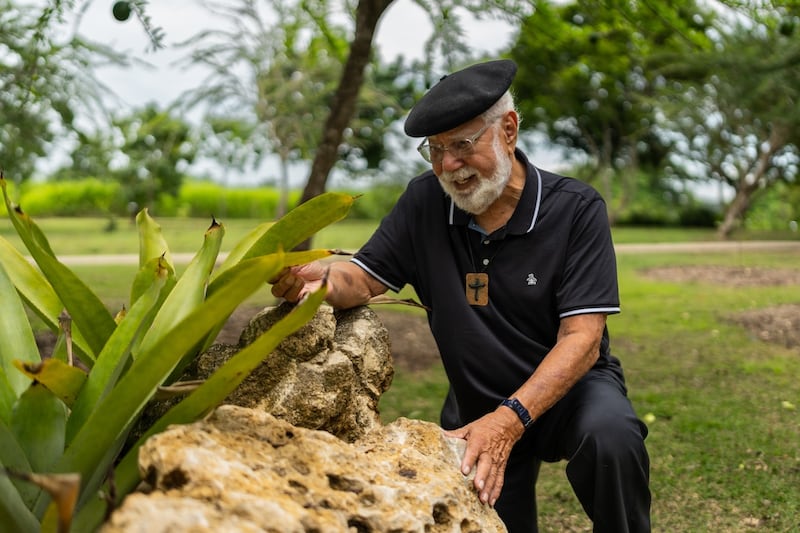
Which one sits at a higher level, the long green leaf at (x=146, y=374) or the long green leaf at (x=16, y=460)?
the long green leaf at (x=146, y=374)

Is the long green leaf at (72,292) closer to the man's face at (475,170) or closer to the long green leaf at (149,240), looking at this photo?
the long green leaf at (149,240)

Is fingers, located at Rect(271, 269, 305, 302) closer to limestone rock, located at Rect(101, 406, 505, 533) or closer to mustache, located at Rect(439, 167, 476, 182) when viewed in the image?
limestone rock, located at Rect(101, 406, 505, 533)

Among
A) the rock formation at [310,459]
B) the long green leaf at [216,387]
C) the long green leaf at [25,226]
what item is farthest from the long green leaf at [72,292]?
the long green leaf at [216,387]

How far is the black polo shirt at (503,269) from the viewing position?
3236 mm

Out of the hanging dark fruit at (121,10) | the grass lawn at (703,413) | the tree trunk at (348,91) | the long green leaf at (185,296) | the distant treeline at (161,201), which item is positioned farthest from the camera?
the distant treeline at (161,201)

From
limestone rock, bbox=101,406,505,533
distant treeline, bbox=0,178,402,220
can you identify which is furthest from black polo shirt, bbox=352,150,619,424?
distant treeline, bbox=0,178,402,220

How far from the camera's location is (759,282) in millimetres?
13844

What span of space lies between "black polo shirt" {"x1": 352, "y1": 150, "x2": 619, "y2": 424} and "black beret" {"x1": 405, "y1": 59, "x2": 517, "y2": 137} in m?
0.44

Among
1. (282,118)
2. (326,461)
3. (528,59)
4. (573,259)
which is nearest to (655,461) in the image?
(573,259)

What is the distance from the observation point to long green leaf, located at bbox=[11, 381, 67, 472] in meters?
2.15

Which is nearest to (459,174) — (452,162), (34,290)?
(452,162)

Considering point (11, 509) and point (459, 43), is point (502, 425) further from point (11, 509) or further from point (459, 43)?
point (459, 43)

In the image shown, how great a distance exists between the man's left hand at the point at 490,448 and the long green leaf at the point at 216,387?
754mm

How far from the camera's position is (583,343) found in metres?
2.96
